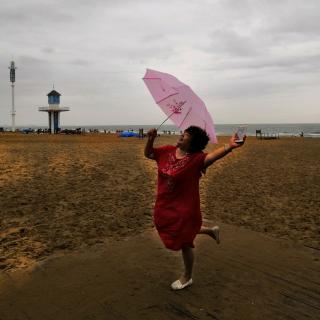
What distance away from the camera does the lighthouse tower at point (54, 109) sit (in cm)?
7012

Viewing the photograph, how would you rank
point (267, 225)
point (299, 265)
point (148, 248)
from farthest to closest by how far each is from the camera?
point (267, 225), point (148, 248), point (299, 265)

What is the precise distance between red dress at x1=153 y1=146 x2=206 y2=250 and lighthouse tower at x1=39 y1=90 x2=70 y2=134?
6784 cm

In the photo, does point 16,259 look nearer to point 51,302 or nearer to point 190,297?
point 51,302

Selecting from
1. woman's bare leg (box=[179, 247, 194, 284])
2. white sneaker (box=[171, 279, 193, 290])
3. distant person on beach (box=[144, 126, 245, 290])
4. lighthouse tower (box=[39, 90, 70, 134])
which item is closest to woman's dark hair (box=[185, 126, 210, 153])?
distant person on beach (box=[144, 126, 245, 290])

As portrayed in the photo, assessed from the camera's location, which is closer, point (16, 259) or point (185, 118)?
point (185, 118)

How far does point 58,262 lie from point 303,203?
6805mm

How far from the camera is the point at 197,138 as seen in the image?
4145 mm

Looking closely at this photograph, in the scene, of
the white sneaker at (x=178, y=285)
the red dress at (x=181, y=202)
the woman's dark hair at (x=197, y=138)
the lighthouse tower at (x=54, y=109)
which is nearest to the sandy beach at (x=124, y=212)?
the white sneaker at (x=178, y=285)

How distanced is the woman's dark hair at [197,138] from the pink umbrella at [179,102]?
15 centimetres

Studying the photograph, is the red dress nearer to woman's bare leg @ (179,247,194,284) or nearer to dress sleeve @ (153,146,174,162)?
woman's bare leg @ (179,247,194,284)

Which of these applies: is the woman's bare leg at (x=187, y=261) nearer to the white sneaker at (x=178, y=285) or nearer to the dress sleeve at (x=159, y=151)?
the white sneaker at (x=178, y=285)

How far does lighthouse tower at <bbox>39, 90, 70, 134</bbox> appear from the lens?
230 ft

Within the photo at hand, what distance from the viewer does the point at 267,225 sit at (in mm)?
7723

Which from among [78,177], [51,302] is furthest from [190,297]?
[78,177]
